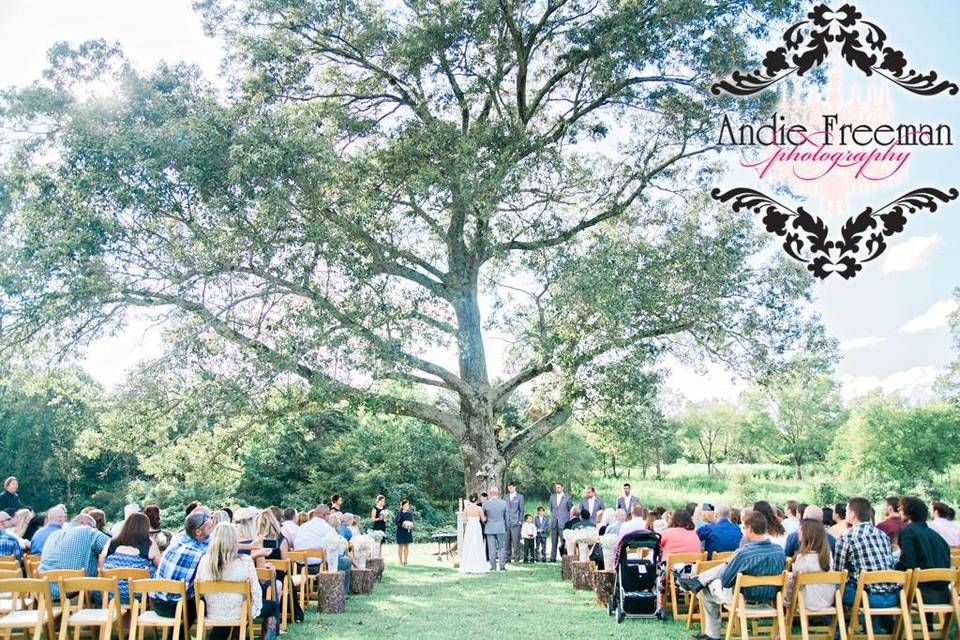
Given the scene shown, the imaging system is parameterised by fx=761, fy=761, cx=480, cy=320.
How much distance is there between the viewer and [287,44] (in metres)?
17.6

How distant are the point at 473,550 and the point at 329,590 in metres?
5.38

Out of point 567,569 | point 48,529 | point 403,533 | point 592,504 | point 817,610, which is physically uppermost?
point 48,529

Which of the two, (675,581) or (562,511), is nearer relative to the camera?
(675,581)

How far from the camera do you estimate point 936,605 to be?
6.98 metres

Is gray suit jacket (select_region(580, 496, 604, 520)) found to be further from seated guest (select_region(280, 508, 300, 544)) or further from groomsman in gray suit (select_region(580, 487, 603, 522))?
seated guest (select_region(280, 508, 300, 544))

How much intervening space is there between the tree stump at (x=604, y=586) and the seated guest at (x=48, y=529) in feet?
22.5

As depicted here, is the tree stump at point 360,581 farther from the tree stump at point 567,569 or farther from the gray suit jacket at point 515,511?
the gray suit jacket at point 515,511

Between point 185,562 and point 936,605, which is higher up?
point 185,562

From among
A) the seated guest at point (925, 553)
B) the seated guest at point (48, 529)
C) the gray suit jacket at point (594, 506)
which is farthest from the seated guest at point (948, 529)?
the seated guest at point (48, 529)

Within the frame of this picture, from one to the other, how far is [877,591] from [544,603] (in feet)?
16.4

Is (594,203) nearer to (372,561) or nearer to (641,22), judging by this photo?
(641,22)

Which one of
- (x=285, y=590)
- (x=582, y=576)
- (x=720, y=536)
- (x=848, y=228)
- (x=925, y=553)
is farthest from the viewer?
(x=582, y=576)

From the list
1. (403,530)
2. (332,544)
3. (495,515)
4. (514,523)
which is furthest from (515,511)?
(332,544)

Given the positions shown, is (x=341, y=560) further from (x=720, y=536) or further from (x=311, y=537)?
(x=720, y=536)
